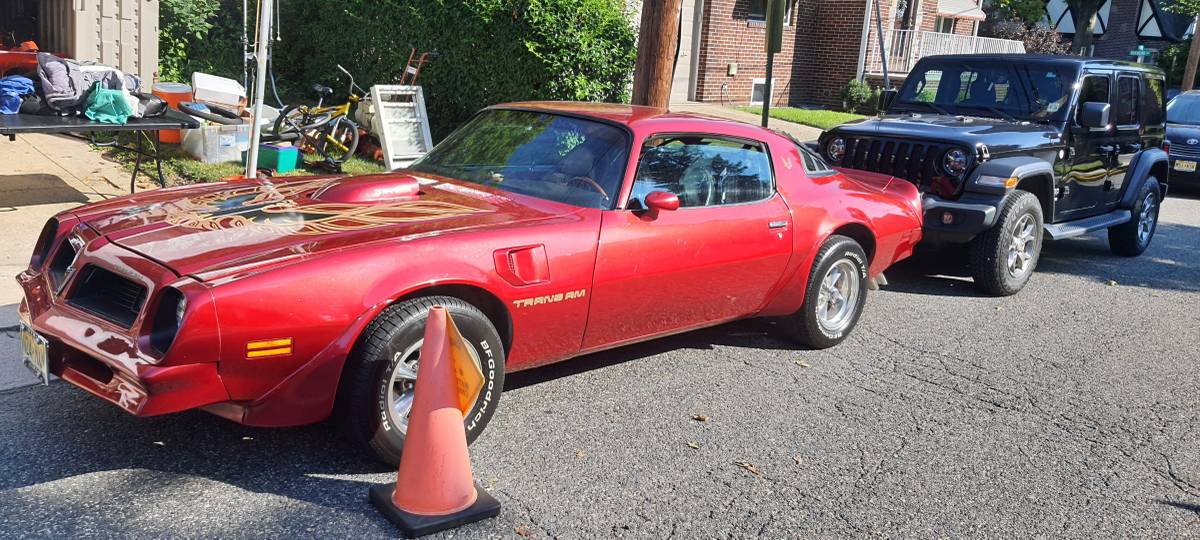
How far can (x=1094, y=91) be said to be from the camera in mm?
8594

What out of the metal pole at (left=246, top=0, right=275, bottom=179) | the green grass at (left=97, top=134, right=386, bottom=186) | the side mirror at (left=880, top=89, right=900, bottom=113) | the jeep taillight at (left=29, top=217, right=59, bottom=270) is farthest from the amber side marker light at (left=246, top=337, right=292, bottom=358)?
the side mirror at (left=880, top=89, right=900, bottom=113)

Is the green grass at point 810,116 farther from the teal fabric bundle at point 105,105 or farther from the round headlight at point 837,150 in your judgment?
the teal fabric bundle at point 105,105

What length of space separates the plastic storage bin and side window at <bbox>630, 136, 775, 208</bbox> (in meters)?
5.63

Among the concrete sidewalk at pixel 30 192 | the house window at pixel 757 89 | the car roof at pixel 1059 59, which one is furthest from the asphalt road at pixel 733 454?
the house window at pixel 757 89

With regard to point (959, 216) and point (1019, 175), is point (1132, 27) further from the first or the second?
point (959, 216)

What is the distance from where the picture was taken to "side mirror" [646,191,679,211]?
4.73 meters

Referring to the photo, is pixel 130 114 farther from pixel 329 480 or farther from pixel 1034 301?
pixel 1034 301

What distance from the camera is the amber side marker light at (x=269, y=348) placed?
11.3 feet

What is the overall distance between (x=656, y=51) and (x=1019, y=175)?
305 centimetres

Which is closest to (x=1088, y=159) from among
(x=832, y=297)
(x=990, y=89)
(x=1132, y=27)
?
(x=990, y=89)

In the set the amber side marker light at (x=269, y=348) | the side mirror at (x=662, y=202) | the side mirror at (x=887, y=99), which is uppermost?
the side mirror at (x=887, y=99)

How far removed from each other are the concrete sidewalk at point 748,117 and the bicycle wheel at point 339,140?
6.90 m

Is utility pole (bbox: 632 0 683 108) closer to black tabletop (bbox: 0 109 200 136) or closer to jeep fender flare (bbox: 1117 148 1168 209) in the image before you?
black tabletop (bbox: 0 109 200 136)

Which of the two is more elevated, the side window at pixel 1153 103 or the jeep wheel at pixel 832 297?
the side window at pixel 1153 103
